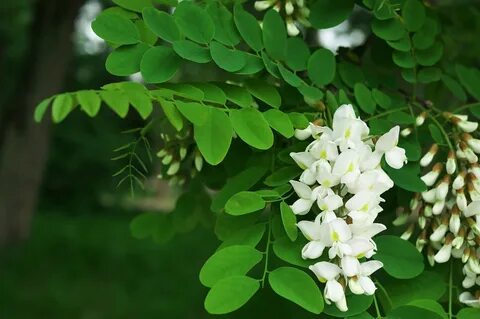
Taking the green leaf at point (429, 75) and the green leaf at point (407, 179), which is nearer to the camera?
the green leaf at point (407, 179)

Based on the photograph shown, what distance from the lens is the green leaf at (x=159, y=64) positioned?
1017mm

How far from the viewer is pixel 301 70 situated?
3.98ft

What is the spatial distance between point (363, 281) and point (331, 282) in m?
0.04

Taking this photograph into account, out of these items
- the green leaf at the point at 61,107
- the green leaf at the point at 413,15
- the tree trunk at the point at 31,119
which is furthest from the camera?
the tree trunk at the point at 31,119

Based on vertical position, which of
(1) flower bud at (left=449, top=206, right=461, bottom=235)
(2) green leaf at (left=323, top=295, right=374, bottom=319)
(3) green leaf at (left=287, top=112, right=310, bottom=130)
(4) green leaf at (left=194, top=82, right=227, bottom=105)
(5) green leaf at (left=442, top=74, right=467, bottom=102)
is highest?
(4) green leaf at (left=194, top=82, right=227, bottom=105)

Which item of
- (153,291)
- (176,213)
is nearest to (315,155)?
(176,213)

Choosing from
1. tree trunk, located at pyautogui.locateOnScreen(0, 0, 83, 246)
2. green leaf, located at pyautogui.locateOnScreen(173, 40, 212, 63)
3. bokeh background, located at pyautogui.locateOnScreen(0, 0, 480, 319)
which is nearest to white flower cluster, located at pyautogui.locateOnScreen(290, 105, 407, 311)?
green leaf, located at pyautogui.locateOnScreen(173, 40, 212, 63)

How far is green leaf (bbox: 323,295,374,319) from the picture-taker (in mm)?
937

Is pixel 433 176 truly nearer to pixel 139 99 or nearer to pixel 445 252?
pixel 445 252

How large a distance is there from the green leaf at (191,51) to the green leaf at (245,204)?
212 millimetres

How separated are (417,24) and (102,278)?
13.9 ft

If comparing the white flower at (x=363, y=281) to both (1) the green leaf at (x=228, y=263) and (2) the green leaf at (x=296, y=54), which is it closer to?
(1) the green leaf at (x=228, y=263)

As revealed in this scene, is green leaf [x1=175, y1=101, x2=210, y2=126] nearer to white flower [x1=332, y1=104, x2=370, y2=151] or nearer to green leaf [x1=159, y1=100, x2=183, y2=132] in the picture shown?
green leaf [x1=159, y1=100, x2=183, y2=132]


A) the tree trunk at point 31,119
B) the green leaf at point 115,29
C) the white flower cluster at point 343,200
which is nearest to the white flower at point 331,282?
the white flower cluster at point 343,200
